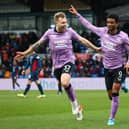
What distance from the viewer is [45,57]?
134 feet

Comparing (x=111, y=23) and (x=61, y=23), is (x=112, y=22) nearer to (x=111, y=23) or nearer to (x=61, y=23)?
(x=111, y=23)

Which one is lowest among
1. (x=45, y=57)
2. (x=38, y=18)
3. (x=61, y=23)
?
(x=45, y=57)

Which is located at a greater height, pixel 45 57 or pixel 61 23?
pixel 61 23

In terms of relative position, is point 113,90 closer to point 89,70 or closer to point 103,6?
point 89,70

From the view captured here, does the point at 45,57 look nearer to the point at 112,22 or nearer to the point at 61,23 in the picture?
the point at 61,23

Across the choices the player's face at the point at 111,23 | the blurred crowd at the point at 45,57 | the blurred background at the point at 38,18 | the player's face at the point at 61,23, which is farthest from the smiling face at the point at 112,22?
the blurred background at the point at 38,18

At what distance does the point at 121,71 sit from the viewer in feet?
42.0

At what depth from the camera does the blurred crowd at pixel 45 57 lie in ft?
124

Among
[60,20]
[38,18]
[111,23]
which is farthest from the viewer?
[38,18]

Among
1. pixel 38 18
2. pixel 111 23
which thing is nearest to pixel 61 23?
pixel 111 23

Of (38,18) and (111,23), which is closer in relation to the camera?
(111,23)

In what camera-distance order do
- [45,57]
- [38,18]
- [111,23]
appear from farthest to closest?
[38,18], [45,57], [111,23]

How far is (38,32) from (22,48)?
101 inches

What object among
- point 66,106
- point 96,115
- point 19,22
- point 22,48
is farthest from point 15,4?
point 96,115
